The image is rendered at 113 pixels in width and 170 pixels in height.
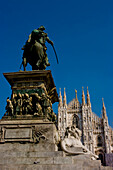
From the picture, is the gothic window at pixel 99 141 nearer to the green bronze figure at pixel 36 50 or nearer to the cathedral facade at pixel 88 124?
the cathedral facade at pixel 88 124

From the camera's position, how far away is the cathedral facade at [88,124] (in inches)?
1826

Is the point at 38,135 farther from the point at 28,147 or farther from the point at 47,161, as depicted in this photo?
the point at 47,161

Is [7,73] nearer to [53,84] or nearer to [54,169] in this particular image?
[53,84]

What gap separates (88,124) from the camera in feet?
160

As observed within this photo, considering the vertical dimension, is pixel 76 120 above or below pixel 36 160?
above

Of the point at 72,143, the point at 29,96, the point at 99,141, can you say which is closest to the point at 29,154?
the point at 72,143

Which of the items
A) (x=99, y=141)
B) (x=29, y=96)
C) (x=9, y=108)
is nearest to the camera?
(x=9, y=108)

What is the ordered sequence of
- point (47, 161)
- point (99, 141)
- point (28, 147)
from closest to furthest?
point (47, 161) → point (28, 147) → point (99, 141)

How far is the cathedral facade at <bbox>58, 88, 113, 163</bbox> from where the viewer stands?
152ft

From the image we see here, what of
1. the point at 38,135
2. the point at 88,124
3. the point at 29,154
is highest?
the point at 88,124

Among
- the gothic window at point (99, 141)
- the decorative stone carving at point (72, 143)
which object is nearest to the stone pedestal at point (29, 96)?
the decorative stone carving at point (72, 143)

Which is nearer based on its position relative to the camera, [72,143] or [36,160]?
[36,160]

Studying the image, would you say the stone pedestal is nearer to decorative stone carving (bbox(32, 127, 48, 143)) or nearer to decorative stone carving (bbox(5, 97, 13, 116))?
decorative stone carving (bbox(5, 97, 13, 116))

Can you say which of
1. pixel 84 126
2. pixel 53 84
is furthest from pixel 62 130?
pixel 53 84
